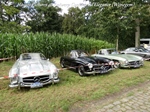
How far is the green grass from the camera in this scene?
384 centimetres

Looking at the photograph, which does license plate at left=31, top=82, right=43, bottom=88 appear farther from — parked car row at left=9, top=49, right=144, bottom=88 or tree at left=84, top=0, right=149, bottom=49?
tree at left=84, top=0, right=149, bottom=49

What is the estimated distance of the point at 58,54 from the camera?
43.3 feet

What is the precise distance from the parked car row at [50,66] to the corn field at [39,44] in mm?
3796

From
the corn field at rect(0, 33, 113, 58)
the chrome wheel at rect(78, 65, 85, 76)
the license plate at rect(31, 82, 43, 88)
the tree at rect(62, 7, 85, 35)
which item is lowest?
the license plate at rect(31, 82, 43, 88)

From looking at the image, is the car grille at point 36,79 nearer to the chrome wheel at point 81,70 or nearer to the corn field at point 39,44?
the chrome wheel at point 81,70

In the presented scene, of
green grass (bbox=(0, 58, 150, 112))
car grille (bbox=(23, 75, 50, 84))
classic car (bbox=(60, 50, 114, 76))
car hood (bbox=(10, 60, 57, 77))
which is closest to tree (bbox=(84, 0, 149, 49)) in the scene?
classic car (bbox=(60, 50, 114, 76))

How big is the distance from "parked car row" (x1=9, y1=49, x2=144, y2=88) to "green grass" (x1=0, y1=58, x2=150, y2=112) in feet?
1.05

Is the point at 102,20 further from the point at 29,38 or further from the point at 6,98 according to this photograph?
the point at 6,98

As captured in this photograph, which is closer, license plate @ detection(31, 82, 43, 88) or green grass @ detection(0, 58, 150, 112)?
green grass @ detection(0, 58, 150, 112)

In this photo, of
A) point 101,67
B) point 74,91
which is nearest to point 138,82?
point 101,67

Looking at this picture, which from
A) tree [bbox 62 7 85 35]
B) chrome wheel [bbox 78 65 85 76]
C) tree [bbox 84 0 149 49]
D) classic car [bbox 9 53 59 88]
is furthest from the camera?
tree [bbox 62 7 85 35]

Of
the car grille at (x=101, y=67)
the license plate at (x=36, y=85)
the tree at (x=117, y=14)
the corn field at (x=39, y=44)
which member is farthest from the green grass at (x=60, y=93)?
the tree at (x=117, y=14)

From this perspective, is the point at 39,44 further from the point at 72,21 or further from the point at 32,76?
the point at 72,21

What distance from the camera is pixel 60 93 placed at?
4730 millimetres
